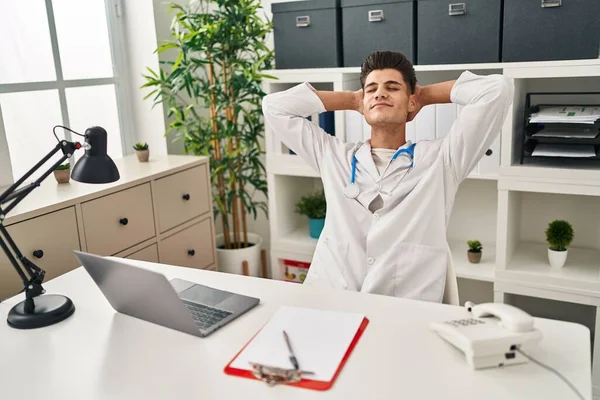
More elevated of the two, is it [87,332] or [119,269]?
[119,269]

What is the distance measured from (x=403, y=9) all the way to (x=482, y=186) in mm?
942

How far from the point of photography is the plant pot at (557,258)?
2.42 m

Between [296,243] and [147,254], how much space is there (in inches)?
31.6

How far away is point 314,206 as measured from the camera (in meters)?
2.99

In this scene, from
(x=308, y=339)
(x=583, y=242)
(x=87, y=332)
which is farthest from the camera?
(x=583, y=242)

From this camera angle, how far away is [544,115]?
2.26 meters

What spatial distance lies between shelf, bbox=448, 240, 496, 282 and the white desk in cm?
126

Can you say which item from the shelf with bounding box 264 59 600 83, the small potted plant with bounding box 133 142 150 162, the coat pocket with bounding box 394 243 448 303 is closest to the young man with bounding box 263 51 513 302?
the coat pocket with bounding box 394 243 448 303

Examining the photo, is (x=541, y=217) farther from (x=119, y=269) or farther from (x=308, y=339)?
(x=119, y=269)

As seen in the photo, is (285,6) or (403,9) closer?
(403,9)

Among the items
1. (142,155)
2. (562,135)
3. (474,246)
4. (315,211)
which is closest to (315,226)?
(315,211)

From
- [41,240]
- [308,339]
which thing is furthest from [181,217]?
[308,339]

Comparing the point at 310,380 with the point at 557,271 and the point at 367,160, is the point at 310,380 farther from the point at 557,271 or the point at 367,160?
the point at 557,271

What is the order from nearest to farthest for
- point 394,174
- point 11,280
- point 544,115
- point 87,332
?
point 87,332, point 394,174, point 11,280, point 544,115
